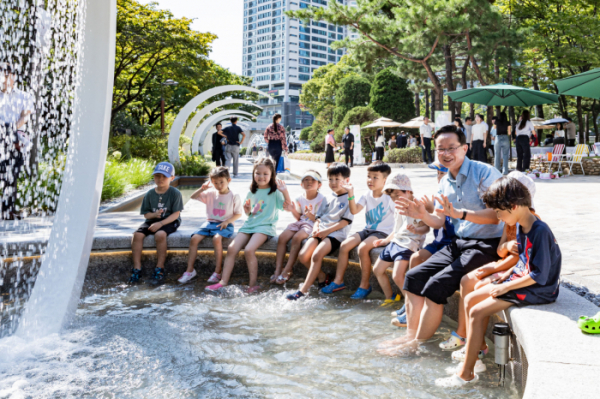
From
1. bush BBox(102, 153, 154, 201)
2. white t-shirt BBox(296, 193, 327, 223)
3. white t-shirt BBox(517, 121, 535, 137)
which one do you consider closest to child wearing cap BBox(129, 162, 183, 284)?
white t-shirt BBox(296, 193, 327, 223)

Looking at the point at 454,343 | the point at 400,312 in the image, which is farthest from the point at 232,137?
the point at 454,343

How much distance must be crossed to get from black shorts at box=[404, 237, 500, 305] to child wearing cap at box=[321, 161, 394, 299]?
3.52 feet

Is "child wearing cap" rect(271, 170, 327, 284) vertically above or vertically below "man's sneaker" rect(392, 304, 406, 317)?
above

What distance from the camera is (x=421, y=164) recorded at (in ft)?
75.7

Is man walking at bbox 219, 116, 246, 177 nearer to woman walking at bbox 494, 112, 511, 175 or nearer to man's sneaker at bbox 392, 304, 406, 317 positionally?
woman walking at bbox 494, 112, 511, 175

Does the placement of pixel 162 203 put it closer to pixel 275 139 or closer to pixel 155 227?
pixel 155 227

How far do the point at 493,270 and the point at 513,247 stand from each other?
227 mm

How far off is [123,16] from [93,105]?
1586 centimetres

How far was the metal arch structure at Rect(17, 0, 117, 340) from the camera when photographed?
379 cm

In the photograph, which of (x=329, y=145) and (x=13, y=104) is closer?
(x=13, y=104)

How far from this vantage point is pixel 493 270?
131 inches

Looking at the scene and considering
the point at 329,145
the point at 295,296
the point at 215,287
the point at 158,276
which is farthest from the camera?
the point at 329,145

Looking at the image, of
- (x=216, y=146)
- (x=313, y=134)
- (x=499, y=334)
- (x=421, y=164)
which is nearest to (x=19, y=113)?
(x=499, y=334)

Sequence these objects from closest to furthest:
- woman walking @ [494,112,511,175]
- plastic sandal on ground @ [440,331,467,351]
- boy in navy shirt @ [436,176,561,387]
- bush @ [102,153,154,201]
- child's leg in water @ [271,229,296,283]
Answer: boy in navy shirt @ [436,176,561,387] < plastic sandal on ground @ [440,331,467,351] < child's leg in water @ [271,229,296,283] < bush @ [102,153,154,201] < woman walking @ [494,112,511,175]
